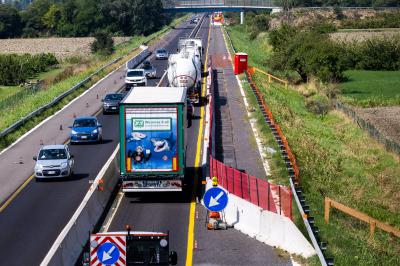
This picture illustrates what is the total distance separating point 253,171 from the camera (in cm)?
3366

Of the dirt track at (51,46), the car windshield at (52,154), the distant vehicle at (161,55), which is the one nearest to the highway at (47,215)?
the car windshield at (52,154)

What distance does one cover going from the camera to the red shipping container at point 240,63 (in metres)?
72.8

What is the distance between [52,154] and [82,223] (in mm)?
10214

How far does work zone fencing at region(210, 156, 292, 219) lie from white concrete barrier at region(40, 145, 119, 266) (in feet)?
14.0

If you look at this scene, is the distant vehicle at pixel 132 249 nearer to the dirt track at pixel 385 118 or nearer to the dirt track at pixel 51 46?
the dirt track at pixel 385 118

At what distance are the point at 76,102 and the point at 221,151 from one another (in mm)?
24211

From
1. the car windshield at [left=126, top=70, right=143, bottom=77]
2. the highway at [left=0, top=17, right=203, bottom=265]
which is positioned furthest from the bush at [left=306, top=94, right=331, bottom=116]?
the highway at [left=0, top=17, right=203, bottom=265]

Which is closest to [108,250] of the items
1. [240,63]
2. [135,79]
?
[135,79]

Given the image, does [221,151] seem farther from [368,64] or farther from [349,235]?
[368,64]

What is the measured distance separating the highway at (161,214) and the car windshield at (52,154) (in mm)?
4963

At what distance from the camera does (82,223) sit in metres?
24.7

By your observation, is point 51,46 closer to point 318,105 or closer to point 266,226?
point 318,105

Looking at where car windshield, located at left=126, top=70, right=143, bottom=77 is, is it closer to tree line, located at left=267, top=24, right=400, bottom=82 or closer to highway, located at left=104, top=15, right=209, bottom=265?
tree line, located at left=267, top=24, right=400, bottom=82

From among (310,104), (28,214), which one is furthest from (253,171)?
(310,104)
